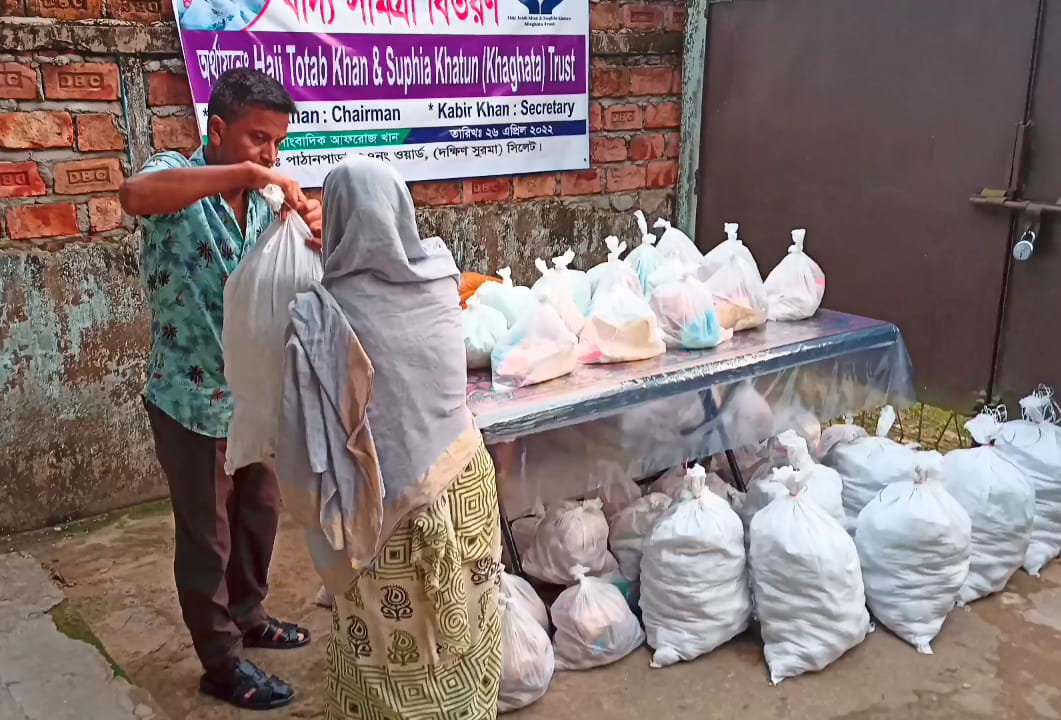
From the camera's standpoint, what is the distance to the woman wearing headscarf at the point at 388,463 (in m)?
1.68

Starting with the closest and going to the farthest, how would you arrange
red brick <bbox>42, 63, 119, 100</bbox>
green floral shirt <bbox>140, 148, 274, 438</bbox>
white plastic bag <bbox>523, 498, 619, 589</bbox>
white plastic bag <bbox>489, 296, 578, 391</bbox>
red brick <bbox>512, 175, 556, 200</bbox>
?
green floral shirt <bbox>140, 148, 274, 438</bbox> → white plastic bag <bbox>489, 296, 578, 391</bbox> → white plastic bag <bbox>523, 498, 619, 589</bbox> → red brick <bbox>42, 63, 119, 100</bbox> → red brick <bbox>512, 175, 556, 200</bbox>

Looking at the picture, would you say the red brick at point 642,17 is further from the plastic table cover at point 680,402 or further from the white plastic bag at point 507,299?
the white plastic bag at point 507,299

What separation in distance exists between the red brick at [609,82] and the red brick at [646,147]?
0.87 ft

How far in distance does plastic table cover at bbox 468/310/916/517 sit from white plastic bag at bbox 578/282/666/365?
0.12ft

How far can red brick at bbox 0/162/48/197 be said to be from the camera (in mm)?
3166

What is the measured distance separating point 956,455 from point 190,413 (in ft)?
8.23

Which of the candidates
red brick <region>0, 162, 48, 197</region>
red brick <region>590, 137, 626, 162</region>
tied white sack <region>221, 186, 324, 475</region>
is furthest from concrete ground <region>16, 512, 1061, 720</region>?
red brick <region>590, 137, 626, 162</region>

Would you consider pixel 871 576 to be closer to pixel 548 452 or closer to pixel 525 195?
pixel 548 452

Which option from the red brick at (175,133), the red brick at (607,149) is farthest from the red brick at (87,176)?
the red brick at (607,149)

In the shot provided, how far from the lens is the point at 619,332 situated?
288 cm

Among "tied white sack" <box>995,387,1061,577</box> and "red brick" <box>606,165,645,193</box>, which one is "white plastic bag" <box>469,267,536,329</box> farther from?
"red brick" <box>606,165,645,193</box>

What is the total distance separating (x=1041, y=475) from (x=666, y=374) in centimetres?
156

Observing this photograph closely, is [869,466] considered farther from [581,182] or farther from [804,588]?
[581,182]

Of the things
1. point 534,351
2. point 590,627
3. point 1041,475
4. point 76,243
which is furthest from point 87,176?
point 1041,475
